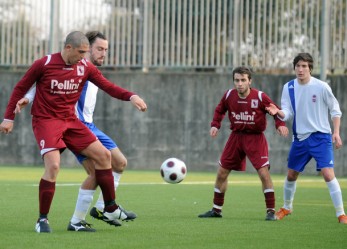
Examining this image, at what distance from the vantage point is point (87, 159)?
34.6ft

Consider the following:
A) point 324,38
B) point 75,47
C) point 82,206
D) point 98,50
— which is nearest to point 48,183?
point 82,206

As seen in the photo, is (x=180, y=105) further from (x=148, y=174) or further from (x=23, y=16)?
(x=23, y=16)

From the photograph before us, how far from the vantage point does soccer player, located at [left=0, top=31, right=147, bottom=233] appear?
974cm

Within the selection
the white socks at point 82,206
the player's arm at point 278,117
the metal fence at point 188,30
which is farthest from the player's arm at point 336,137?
the metal fence at point 188,30

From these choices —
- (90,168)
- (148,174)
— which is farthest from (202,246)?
(148,174)

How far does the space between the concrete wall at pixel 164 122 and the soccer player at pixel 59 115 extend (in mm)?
14106

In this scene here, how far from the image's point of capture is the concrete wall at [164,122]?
79.7ft

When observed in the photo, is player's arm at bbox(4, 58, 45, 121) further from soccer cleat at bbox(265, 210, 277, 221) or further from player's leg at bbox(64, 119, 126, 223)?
soccer cleat at bbox(265, 210, 277, 221)

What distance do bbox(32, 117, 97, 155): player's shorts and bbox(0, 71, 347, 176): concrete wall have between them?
1421 cm

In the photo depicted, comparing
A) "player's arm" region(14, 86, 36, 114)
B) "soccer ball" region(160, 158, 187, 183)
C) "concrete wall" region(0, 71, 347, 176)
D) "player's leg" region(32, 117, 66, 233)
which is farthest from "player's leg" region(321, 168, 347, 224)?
"concrete wall" region(0, 71, 347, 176)

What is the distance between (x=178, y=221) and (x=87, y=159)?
138 cm

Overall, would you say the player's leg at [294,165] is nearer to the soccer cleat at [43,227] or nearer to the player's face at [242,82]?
the player's face at [242,82]

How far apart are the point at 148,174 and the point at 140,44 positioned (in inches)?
160

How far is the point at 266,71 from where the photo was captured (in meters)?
24.2
